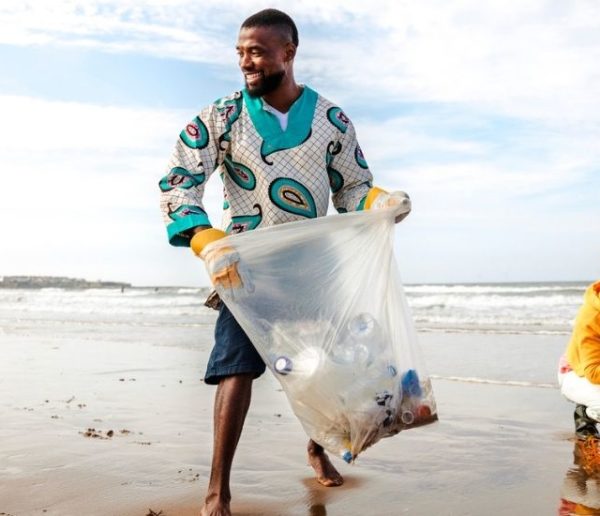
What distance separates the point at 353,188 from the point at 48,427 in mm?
2189

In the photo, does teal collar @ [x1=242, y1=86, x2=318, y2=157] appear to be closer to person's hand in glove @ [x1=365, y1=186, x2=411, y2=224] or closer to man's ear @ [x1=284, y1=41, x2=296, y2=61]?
man's ear @ [x1=284, y1=41, x2=296, y2=61]

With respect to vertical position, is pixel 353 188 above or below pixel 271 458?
above

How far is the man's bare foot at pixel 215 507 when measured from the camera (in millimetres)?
2471

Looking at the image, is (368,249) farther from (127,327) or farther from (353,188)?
(127,327)

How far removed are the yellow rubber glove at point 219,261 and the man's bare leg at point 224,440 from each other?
13.5 inches

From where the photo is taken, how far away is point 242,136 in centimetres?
262

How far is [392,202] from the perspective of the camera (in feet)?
8.66

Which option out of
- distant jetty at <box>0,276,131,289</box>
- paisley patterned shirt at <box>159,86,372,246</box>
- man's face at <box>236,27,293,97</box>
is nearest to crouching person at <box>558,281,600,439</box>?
paisley patterned shirt at <box>159,86,372,246</box>

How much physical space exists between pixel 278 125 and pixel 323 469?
52.7 inches

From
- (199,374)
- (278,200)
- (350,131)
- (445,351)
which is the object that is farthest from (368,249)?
(445,351)

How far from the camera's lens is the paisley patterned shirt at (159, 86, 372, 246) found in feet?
8.36

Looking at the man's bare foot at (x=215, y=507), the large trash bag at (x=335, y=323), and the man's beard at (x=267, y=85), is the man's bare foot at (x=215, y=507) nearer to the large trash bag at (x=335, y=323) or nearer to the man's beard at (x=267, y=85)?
the large trash bag at (x=335, y=323)

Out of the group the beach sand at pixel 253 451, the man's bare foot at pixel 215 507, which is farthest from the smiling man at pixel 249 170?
the beach sand at pixel 253 451

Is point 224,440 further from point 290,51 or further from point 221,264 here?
point 290,51
